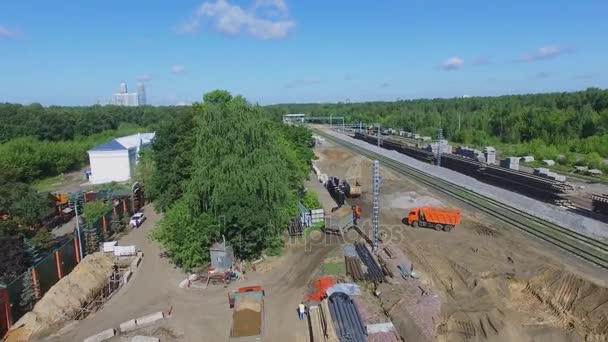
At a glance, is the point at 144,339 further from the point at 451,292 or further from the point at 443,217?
the point at 443,217

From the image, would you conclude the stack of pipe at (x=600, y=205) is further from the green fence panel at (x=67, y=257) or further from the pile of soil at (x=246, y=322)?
the green fence panel at (x=67, y=257)

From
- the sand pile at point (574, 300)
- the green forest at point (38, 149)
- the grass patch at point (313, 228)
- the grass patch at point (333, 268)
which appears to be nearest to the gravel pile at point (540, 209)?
the sand pile at point (574, 300)

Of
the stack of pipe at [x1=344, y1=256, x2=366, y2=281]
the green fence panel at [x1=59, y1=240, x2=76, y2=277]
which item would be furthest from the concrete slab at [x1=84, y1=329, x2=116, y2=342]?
the stack of pipe at [x1=344, y1=256, x2=366, y2=281]

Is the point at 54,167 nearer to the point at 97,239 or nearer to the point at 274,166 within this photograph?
the point at 97,239

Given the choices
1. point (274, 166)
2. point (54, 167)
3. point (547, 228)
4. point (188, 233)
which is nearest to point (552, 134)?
point (547, 228)

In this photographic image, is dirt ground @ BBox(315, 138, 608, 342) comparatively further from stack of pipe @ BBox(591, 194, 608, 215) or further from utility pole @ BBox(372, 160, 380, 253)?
stack of pipe @ BBox(591, 194, 608, 215)

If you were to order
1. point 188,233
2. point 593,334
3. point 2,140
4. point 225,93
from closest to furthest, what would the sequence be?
point 593,334 → point 188,233 → point 225,93 → point 2,140

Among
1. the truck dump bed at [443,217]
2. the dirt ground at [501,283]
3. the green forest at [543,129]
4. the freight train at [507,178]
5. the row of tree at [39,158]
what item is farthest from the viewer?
the green forest at [543,129]
